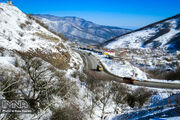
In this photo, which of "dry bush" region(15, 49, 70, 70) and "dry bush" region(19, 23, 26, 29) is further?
"dry bush" region(19, 23, 26, 29)

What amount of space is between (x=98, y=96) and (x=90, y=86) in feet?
8.80

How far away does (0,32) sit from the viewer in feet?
76.0

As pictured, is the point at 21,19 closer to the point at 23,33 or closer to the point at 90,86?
the point at 23,33

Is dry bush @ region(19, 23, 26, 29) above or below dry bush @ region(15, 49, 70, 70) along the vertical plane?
above

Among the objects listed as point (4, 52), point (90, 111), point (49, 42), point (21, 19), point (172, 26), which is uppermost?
point (172, 26)

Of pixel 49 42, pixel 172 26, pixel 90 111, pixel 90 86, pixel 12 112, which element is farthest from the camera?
pixel 172 26

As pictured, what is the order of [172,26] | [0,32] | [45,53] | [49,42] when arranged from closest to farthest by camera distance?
[0,32]
[45,53]
[49,42]
[172,26]

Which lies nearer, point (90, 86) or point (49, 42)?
point (90, 86)

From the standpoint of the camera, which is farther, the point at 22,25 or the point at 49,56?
the point at 22,25

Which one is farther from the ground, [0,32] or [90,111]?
[0,32]

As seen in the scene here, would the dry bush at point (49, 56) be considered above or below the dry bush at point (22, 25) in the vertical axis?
below

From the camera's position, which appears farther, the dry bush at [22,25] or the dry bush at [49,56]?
the dry bush at [22,25]

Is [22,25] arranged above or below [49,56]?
above

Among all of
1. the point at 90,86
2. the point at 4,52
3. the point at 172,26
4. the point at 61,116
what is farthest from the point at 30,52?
the point at 172,26
